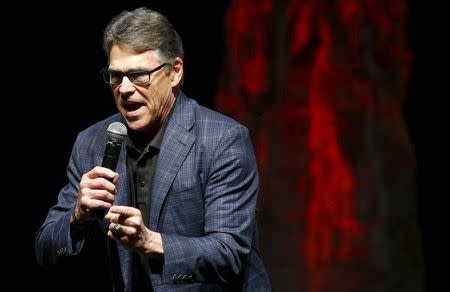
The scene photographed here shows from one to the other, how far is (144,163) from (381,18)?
164cm

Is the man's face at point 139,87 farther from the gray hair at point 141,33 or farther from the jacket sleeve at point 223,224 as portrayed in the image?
the jacket sleeve at point 223,224

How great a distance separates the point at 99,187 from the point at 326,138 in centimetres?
195

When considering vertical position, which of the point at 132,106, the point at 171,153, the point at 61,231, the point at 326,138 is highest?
the point at 132,106

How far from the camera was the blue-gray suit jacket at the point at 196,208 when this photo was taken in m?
1.99

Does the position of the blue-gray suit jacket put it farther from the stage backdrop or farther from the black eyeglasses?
the stage backdrop

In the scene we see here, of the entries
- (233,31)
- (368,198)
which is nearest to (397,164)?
(368,198)

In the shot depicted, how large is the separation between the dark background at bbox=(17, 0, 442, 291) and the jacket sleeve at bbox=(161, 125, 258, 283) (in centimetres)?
138

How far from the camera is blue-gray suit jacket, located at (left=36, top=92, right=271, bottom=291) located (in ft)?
6.52

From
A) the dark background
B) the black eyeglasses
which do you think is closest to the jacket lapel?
the black eyeglasses

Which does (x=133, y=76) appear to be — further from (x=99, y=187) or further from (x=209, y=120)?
(x=99, y=187)

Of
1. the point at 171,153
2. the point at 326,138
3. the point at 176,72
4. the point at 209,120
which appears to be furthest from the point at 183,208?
the point at 326,138

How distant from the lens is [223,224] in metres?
2.03

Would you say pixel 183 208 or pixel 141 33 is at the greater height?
pixel 141 33

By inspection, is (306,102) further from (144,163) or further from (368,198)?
(144,163)
